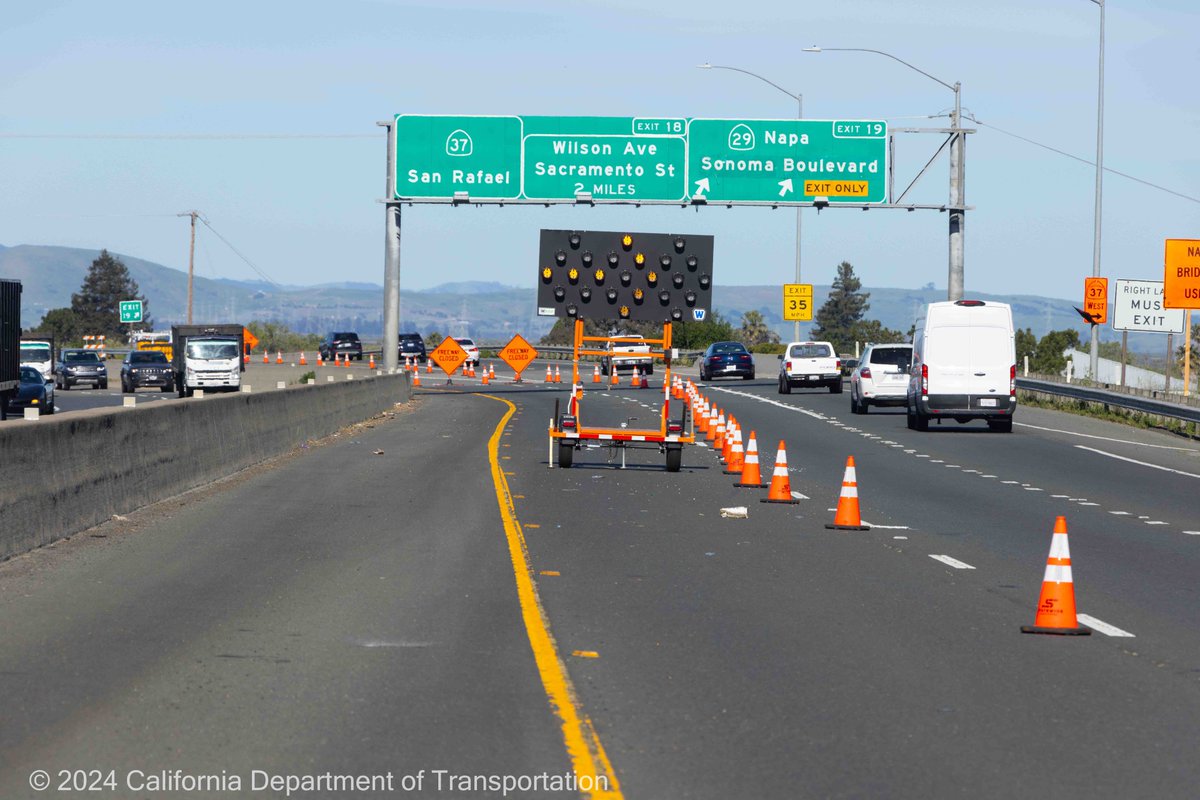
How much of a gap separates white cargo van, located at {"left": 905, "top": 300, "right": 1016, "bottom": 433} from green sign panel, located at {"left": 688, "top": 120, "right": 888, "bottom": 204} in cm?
1389

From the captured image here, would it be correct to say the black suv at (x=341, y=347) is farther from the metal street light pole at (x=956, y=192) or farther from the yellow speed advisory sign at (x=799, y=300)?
the metal street light pole at (x=956, y=192)

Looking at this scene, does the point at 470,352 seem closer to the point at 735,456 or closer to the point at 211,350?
the point at 211,350

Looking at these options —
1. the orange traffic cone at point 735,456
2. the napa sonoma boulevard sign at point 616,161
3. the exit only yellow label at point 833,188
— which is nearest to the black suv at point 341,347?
the napa sonoma boulevard sign at point 616,161

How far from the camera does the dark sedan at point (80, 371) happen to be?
61.0 metres

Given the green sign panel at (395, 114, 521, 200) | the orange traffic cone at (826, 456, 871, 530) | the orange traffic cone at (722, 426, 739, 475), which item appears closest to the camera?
the orange traffic cone at (826, 456, 871, 530)

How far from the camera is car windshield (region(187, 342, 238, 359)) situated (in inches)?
2044

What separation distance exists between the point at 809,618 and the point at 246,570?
14.4 ft

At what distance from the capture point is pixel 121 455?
1603 centimetres

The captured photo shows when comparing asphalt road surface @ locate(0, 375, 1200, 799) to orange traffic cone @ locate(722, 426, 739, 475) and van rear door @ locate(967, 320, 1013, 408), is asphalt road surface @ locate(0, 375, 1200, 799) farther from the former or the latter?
van rear door @ locate(967, 320, 1013, 408)

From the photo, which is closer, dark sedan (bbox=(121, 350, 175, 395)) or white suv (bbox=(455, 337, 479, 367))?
dark sedan (bbox=(121, 350, 175, 395))

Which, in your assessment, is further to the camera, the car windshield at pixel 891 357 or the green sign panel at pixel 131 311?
the green sign panel at pixel 131 311

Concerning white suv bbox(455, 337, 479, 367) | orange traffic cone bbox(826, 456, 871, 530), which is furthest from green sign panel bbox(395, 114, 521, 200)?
white suv bbox(455, 337, 479, 367)

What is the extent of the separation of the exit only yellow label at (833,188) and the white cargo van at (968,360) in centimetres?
1381

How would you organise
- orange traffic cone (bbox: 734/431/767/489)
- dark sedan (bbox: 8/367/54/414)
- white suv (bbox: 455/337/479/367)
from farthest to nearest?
1. white suv (bbox: 455/337/479/367)
2. dark sedan (bbox: 8/367/54/414)
3. orange traffic cone (bbox: 734/431/767/489)
